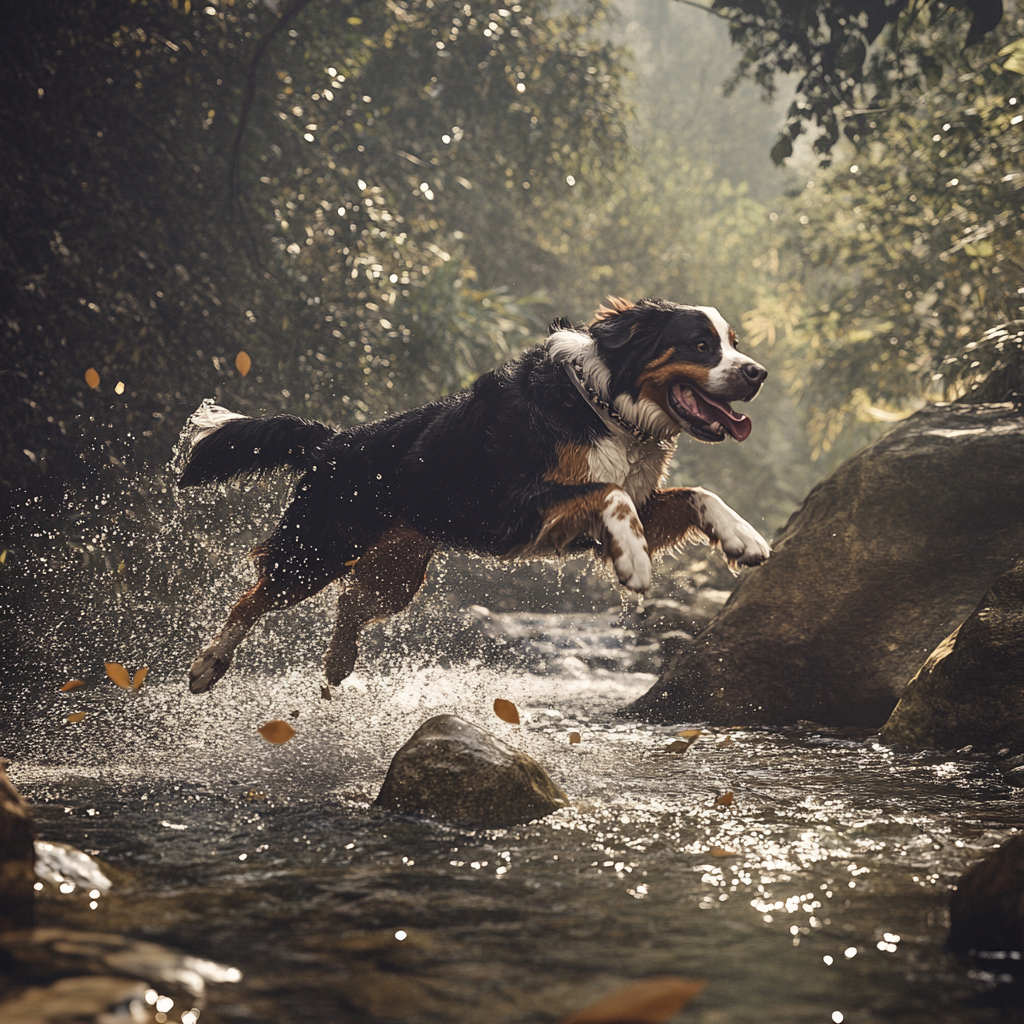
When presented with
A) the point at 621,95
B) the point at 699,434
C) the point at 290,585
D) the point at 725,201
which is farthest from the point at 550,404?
the point at 725,201

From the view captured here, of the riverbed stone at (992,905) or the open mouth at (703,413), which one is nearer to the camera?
the riverbed stone at (992,905)

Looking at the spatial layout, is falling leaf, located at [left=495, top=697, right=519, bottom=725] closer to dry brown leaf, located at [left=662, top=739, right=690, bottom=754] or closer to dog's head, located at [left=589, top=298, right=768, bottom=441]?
dry brown leaf, located at [left=662, top=739, right=690, bottom=754]

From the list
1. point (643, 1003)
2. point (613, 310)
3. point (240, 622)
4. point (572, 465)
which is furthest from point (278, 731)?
point (643, 1003)

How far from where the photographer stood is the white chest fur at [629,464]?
4609mm

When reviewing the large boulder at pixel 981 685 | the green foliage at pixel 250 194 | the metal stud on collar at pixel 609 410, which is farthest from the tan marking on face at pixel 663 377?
the green foliage at pixel 250 194

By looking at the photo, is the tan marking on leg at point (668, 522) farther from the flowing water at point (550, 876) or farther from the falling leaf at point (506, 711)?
the falling leaf at point (506, 711)

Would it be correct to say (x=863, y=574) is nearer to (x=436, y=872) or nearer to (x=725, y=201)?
(x=436, y=872)

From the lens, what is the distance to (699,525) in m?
4.56

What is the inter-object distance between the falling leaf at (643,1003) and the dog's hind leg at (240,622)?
12.4 feet

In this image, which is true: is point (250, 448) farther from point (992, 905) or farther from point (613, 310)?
point (992, 905)

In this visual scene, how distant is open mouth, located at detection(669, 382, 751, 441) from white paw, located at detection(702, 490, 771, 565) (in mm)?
298

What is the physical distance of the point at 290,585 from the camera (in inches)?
215

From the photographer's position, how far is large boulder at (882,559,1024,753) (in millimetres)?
4250

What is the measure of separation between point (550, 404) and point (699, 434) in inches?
28.6
